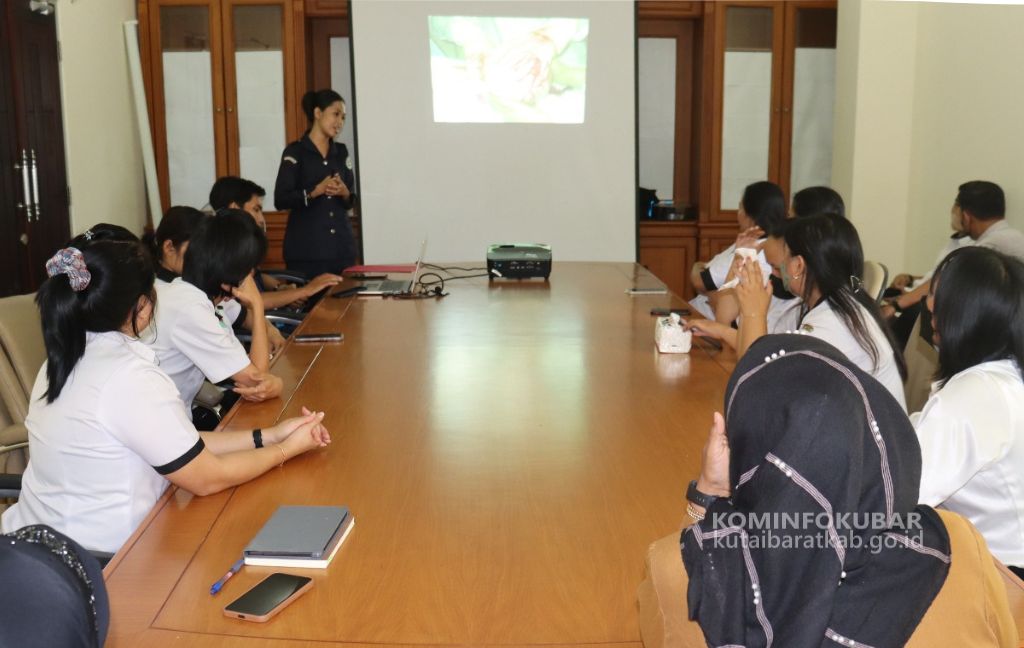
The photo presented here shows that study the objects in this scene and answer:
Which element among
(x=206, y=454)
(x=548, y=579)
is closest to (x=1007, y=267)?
(x=548, y=579)

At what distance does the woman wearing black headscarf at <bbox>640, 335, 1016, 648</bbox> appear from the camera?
95 cm

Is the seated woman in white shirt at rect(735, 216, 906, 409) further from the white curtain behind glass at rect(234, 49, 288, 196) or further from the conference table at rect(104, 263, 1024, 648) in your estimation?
the white curtain behind glass at rect(234, 49, 288, 196)

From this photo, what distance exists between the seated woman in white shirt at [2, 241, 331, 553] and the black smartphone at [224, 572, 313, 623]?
16.1 inches

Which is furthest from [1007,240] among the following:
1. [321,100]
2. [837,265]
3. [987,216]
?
[321,100]

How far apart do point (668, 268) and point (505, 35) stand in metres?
1.82

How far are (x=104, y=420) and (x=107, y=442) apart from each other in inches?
1.7

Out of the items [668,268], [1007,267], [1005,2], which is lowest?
[668,268]

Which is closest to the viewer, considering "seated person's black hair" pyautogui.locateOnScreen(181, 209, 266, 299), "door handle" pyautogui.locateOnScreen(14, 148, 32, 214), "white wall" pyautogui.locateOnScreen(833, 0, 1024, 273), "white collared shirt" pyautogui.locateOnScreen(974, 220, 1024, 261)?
"seated person's black hair" pyautogui.locateOnScreen(181, 209, 266, 299)

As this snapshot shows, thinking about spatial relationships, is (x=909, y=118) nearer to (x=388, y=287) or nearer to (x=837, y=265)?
(x=388, y=287)

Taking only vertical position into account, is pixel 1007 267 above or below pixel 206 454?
above

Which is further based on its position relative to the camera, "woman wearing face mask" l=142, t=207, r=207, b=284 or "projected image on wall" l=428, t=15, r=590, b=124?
"projected image on wall" l=428, t=15, r=590, b=124

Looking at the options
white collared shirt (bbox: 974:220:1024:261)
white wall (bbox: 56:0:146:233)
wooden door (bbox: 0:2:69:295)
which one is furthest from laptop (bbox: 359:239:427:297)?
white collared shirt (bbox: 974:220:1024:261)

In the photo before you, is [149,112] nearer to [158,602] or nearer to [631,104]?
[631,104]

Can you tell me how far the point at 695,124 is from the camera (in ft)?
21.4
